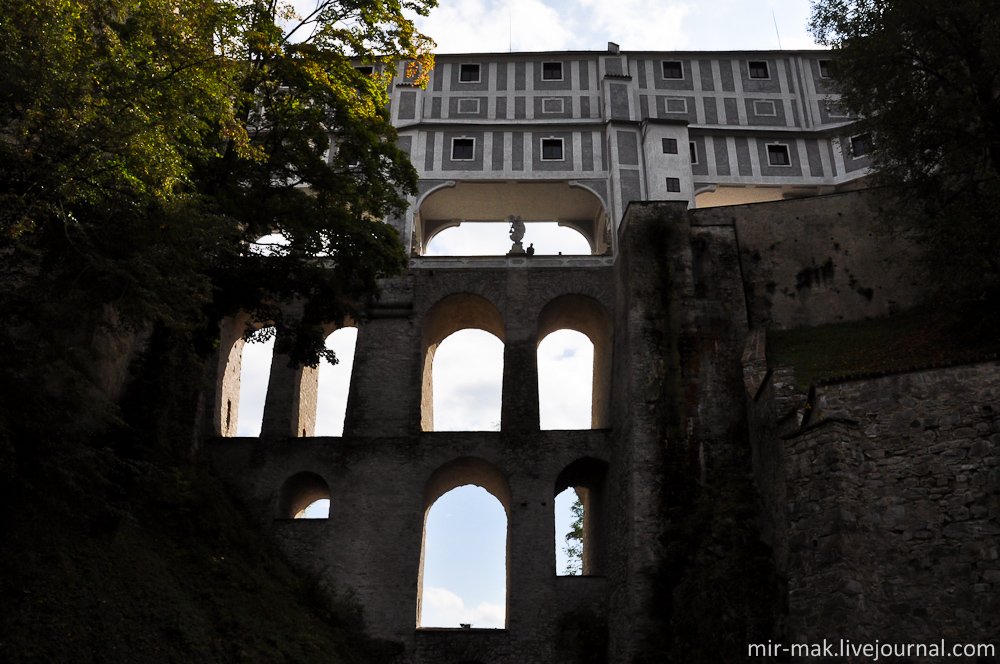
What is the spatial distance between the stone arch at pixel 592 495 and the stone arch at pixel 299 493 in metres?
7.02

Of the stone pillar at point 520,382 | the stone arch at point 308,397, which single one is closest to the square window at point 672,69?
the stone pillar at point 520,382

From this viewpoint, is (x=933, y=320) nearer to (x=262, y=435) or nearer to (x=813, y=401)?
(x=813, y=401)

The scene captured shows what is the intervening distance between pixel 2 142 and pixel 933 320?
685 inches

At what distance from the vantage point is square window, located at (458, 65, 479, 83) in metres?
33.9

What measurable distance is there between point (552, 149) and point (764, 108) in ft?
30.1

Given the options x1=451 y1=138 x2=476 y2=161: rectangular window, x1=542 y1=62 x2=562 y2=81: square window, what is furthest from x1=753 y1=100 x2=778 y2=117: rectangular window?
x1=451 y1=138 x2=476 y2=161: rectangular window

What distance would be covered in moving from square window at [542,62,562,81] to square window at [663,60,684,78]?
4.43 meters

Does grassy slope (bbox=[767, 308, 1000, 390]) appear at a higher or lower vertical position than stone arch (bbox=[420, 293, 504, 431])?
lower

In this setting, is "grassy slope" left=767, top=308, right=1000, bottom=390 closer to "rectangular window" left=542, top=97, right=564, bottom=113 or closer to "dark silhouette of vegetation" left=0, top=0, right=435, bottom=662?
"dark silhouette of vegetation" left=0, top=0, right=435, bottom=662

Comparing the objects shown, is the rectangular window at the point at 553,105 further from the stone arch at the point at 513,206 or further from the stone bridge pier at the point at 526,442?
the stone bridge pier at the point at 526,442

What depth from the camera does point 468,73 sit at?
112 ft

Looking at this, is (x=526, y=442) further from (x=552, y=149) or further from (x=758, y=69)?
(x=758, y=69)

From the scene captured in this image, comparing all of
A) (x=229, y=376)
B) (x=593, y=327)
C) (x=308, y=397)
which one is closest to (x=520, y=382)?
(x=593, y=327)

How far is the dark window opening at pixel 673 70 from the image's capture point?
34438mm
